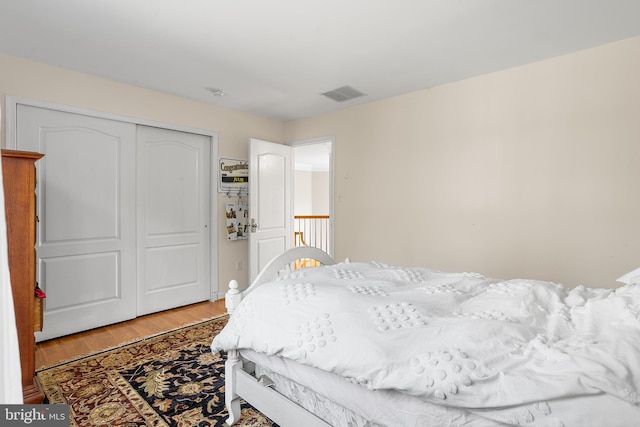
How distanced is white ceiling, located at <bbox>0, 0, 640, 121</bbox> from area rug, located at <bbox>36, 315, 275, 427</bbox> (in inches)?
94.9

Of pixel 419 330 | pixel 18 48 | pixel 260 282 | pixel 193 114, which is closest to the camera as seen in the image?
pixel 419 330

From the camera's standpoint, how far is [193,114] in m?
3.83

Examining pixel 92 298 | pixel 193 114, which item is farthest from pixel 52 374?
pixel 193 114

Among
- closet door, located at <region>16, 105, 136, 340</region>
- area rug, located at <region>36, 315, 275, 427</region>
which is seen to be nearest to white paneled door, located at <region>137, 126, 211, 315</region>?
closet door, located at <region>16, 105, 136, 340</region>

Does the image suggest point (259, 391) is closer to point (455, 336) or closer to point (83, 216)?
point (455, 336)

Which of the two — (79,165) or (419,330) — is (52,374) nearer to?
(79,165)

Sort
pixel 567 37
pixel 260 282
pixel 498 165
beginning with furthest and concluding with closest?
pixel 498 165 → pixel 567 37 → pixel 260 282

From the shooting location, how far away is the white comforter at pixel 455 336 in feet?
A: 3.17

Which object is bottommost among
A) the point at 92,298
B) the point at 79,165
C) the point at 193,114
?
the point at 92,298

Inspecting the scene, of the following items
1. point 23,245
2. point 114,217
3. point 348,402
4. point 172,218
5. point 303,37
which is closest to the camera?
point 348,402

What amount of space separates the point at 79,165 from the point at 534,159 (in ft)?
13.5

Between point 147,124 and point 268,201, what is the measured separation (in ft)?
5.38

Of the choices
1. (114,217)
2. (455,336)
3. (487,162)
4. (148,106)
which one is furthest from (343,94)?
(455,336)

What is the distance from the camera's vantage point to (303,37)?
2.36m
